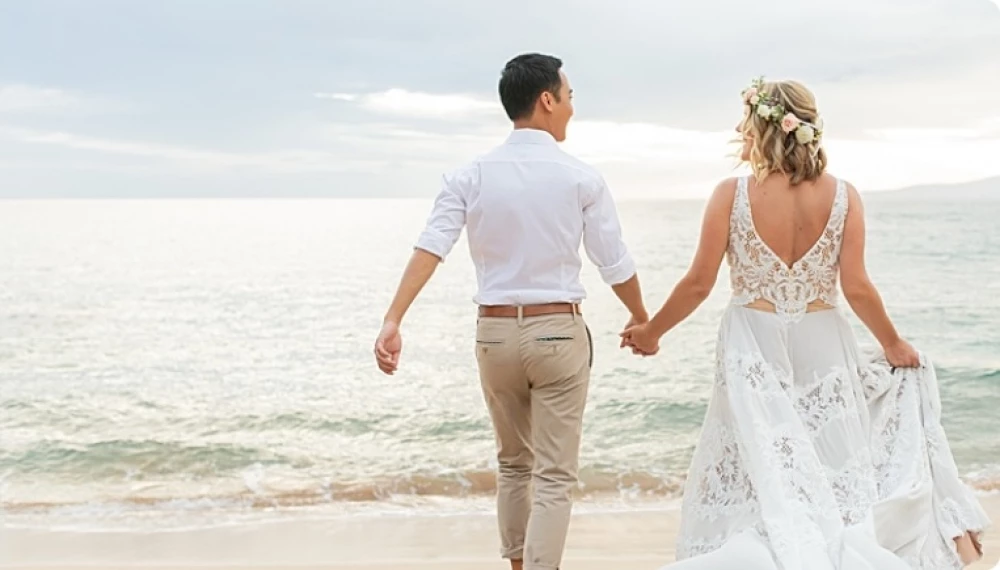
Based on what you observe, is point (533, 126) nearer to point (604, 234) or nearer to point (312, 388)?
point (604, 234)

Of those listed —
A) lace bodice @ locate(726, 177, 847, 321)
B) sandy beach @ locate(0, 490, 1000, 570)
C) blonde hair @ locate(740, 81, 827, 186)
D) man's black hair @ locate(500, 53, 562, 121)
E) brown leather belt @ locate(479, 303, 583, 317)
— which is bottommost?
sandy beach @ locate(0, 490, 1000, 570)

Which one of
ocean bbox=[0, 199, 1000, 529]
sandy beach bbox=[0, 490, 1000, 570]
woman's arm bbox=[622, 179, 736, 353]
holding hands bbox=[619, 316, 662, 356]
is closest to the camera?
woman's arm bbox=[622, 179, 736, 353]

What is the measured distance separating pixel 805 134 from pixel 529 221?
75 cm

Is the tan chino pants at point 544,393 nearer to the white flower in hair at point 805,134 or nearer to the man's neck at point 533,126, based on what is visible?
the man's neck at point 533,126

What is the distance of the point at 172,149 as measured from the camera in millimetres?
36250

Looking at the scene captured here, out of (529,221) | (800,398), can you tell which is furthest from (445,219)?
(800,398)

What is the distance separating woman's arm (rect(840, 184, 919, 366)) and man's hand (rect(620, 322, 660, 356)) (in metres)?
0.57

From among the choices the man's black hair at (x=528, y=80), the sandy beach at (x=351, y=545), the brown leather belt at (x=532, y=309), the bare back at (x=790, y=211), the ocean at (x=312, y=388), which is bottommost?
the ocean at (x=312, y=388)

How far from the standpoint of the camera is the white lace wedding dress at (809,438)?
9.27 feet

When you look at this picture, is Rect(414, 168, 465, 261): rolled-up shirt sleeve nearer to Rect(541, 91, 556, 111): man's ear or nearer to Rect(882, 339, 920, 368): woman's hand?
Rect(541, 91, 556, 111): man's ear

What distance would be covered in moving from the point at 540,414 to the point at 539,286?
37 centimetres

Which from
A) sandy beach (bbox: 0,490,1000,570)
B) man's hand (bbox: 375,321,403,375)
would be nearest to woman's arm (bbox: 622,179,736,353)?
man's hand (bbox: 375,321,403,375)

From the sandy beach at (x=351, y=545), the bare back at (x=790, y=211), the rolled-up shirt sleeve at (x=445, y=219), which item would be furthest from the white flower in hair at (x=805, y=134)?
the sandy beach at (x=351, y=545)

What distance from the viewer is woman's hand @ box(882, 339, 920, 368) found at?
119 inches
